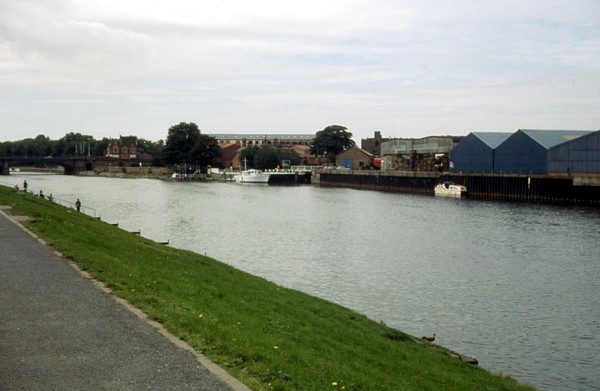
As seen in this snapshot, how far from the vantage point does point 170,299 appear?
Answer: 56.7ft

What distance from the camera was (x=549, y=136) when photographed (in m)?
117

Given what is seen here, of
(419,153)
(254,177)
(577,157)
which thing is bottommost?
(254,177)

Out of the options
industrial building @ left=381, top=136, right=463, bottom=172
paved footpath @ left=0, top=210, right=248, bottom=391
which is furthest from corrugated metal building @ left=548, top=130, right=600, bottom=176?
paved footpath @ left=0, top=210, right=248, bottom=391

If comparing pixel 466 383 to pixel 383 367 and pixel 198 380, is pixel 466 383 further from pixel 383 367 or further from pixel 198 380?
pixel 198 380

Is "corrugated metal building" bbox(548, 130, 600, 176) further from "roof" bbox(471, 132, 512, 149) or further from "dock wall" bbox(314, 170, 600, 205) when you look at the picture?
"roof" bbox(471, 132, 512, 149)

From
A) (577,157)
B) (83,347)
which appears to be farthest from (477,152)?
A: (83,347)

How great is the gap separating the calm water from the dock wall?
12.8 meters

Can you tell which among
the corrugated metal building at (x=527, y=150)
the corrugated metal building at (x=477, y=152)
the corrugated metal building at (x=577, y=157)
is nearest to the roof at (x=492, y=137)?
the corrugated metal building at (x=477, y=152)

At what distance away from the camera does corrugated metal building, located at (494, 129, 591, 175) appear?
113 m

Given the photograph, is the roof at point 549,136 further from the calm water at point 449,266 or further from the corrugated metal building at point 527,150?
the calm water at point 449,266

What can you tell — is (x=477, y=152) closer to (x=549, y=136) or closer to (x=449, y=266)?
(x=549, y=136)

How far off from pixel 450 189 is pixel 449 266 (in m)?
81.8

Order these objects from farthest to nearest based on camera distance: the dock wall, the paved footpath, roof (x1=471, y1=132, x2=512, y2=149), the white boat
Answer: the white boat
roof (x1=471, y1=132, x2=512, y2=149)
the dock wall
the paved footpath

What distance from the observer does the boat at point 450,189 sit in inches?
4702
